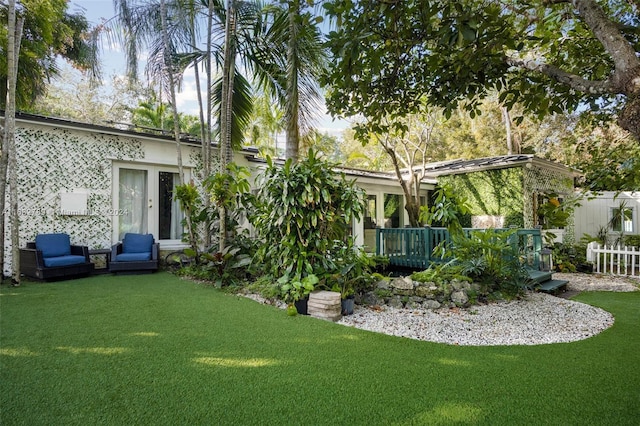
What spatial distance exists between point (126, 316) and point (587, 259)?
10.3m

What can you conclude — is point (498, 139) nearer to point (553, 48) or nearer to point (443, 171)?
point (443, 171)

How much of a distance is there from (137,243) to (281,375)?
6192mm

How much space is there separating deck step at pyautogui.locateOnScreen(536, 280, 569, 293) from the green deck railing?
0.36 metres

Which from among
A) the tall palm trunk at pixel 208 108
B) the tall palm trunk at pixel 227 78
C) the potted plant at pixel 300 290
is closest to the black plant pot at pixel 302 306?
the potted plant at pixel 300 290

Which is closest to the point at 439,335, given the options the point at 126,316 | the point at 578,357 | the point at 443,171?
the point at 578,357

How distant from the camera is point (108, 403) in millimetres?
2068

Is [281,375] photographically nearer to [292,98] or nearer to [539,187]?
[292,98]

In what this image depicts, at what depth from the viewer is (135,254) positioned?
280 inches

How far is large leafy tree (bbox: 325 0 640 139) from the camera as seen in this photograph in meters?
1.98

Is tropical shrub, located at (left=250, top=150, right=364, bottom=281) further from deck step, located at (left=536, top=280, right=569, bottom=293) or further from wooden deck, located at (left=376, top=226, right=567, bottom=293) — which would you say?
deck step, located at (left=536, top=280, right=569, bottom=293)

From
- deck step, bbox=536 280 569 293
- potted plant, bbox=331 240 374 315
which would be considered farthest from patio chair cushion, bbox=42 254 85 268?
deck step, bbox=536 280 569 293

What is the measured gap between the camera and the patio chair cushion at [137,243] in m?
7.37

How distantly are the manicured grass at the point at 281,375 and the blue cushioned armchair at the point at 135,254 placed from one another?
2765mm

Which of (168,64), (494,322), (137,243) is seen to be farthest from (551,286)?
(168,64)
